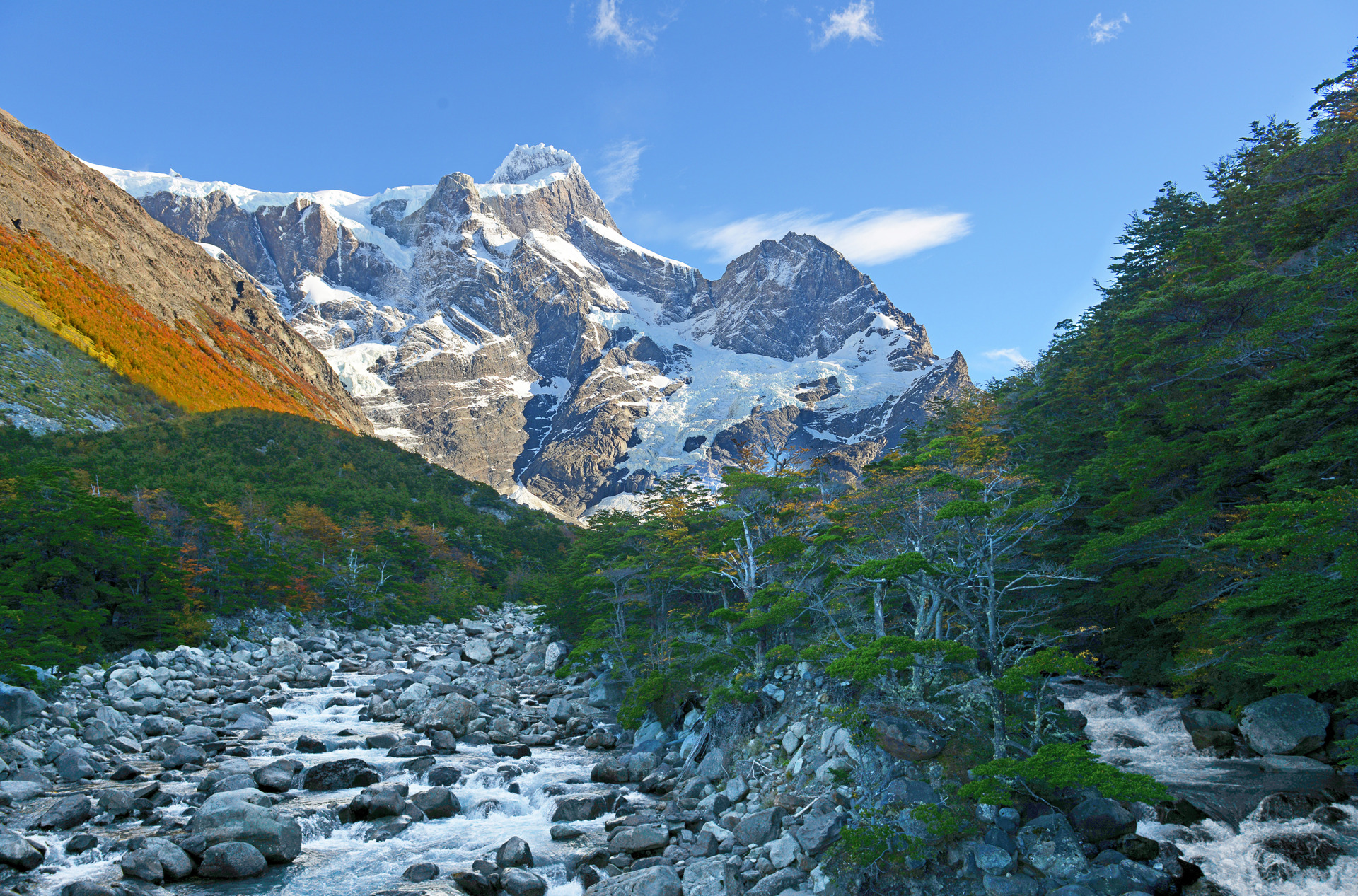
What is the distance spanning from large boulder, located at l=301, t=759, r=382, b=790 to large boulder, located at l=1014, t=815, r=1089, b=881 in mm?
14737

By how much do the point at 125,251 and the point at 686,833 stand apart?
95.3 m

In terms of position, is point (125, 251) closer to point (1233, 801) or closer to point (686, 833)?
point (686, 833)

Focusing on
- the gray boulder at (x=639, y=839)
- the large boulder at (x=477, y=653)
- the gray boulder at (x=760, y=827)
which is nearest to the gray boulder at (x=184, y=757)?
the gray boulder at (x=639, y=839)

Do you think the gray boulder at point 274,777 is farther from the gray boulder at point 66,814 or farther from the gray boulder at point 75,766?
the gray boulder at point 75,766

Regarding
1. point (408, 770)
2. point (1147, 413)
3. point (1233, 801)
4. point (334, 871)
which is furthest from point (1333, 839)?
point (408, 770)

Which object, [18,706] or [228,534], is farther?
[228,534]

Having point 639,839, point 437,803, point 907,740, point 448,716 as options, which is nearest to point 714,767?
point 639,839

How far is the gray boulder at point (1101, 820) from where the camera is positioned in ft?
37.9

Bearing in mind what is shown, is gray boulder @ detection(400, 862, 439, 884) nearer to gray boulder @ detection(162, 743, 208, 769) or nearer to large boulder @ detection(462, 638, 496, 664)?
gray boulder @ detection(162, 743, 208, 769)

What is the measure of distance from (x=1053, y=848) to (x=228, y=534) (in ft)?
115

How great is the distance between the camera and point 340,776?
16.3 m

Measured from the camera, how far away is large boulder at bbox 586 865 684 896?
1124cm

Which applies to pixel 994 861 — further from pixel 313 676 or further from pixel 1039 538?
pixel 313 676

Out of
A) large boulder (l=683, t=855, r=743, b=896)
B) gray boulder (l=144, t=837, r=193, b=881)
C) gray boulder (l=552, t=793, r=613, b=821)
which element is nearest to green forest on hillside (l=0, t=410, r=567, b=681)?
gray boulder (l=144, t=837, r=193, b=881)
